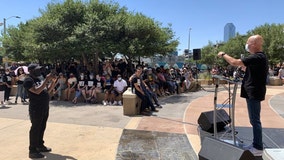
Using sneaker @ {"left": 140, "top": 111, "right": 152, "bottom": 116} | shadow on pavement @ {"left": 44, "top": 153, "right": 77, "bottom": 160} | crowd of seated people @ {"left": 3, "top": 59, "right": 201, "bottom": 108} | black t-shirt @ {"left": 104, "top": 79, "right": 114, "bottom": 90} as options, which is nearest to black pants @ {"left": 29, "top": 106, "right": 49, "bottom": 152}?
shadow on pavement @ {"left": 44, "top": 153, "right": 77, "bottom": 160}

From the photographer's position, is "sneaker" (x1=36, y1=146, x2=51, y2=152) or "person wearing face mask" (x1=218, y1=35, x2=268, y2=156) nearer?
"person wearing face mask" (x1=218, y1=35, x2=268, y2=156)

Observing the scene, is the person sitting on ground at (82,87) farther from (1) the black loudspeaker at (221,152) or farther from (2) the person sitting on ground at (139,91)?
(1) the black loudspeaker at (221,152)

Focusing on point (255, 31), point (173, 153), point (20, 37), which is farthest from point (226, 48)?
point (173, 153)

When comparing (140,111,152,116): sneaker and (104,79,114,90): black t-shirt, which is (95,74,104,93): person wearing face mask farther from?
(140,111,152,116): sneaker

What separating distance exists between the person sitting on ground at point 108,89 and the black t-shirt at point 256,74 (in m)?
7.38

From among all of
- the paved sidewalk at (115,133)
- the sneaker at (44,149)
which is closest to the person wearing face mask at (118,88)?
the paved sidewalk at (115,133)

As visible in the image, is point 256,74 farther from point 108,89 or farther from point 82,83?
point 82,83

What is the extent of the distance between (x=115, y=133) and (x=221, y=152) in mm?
3535

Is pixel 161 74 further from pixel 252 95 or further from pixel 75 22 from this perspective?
pixel 252 95

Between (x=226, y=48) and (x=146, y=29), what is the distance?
113 ft

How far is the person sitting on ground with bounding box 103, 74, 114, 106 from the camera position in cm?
1110

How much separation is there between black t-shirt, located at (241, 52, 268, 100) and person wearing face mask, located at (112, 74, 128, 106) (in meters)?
7.20

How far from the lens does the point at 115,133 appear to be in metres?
6.52

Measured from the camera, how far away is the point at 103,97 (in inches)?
457
